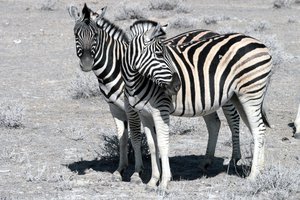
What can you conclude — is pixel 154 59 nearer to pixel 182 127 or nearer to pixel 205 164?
pixel 205 164

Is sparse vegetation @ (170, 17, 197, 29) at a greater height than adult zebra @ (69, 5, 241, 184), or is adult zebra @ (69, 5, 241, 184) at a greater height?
adult zebra @ (69, 5, 241, 184)

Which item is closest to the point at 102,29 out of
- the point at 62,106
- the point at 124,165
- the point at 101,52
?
the point at 101,52

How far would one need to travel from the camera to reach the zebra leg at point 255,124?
26.2 feet

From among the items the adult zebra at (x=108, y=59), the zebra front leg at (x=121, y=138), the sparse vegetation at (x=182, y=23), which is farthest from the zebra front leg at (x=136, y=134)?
the sparse vegetation at (x=182, y=23)

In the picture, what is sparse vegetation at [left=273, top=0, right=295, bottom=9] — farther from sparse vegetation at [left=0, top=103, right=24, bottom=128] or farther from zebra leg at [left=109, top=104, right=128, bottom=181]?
zebra leg at [left=109, top=104, right=128, bottom=181]

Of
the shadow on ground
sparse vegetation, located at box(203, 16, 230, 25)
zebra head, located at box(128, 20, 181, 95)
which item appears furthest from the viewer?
sparse vegetation, located at box(203, 16, 230, 25)

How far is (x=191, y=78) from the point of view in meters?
7.70

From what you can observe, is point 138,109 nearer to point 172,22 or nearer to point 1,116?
point 1,116

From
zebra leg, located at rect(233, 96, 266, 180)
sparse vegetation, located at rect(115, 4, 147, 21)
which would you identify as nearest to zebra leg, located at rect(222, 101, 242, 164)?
zebra leg, located at rect(233, 96, 266, 180)

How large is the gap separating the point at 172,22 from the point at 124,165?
1349 cm

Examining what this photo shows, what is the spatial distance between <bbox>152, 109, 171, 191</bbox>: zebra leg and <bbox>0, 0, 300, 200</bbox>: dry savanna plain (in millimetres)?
169

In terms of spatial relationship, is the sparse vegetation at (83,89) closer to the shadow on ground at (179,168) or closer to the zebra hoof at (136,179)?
the shadow on ground at (179,168)

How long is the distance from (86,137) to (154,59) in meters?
3.61

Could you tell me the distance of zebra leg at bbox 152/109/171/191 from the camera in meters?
7.45
